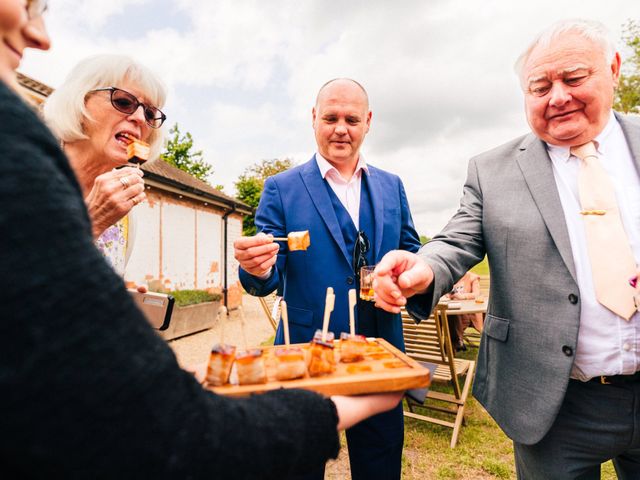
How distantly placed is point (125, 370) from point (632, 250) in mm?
2232

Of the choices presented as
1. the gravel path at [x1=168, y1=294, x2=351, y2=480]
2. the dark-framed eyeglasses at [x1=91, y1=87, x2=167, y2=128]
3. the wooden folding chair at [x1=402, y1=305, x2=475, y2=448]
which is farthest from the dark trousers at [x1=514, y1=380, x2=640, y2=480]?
the gravel path at [x1=168, y1=294, x2=351, y2=480]

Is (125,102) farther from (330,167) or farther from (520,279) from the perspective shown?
(520,279)

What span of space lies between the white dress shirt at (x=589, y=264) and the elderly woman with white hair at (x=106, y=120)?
2.66m

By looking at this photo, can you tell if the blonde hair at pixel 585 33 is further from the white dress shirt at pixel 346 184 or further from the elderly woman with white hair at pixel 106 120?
the elderly woman with white hair at pixel 106 120

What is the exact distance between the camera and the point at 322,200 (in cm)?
257

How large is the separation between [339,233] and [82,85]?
84.3 inches

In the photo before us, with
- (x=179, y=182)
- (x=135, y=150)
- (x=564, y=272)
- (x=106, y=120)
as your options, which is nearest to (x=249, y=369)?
(x=564, y=272)

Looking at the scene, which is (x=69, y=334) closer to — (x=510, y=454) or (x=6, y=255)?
(x=6, y=255)

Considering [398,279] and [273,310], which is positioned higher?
Answer: [398,279]

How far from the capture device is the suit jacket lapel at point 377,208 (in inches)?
101

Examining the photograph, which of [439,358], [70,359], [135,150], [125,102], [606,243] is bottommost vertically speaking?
[439,358]

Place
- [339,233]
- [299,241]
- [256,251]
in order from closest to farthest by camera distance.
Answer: [256,251]
[299,241]
[339,233]

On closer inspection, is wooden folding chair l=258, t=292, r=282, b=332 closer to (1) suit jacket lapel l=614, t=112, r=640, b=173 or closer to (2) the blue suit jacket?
(2) the blue suit jacket

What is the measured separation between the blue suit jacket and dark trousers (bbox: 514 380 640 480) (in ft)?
3.33
